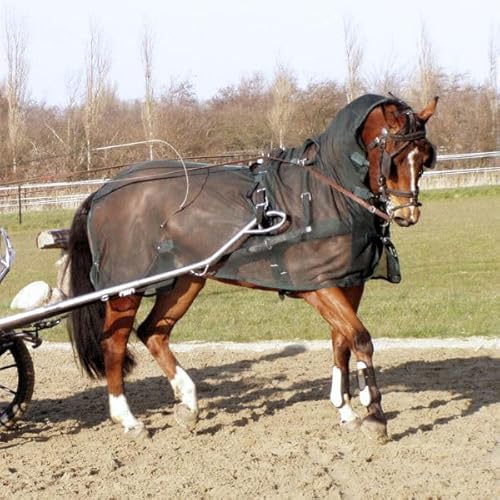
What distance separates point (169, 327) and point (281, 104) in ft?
96.1

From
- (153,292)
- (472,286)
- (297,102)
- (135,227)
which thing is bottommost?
(472,286)

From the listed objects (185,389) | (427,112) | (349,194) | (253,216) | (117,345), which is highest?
(427,112)

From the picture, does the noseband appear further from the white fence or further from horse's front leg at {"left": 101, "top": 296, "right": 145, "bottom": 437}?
the white fence

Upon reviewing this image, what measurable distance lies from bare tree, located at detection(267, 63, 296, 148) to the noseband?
2690 centimetres

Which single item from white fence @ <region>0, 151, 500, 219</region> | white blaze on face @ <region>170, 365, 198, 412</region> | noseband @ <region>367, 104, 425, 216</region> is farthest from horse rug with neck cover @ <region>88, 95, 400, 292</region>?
white fence @ <region>0, 151, 500, 219</region>

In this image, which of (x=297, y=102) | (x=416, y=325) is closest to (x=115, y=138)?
(x=297, y=102)

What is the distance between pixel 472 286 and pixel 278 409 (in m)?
7.16

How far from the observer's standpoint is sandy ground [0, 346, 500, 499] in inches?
175

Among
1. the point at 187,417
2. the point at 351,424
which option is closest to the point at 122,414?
the point at 187,417

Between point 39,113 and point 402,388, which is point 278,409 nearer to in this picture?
point 402,388

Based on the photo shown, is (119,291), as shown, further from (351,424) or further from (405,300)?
(405,300)

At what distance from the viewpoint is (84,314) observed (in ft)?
19.6

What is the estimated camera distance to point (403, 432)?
17.5 ft

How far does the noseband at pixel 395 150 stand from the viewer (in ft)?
16.2
